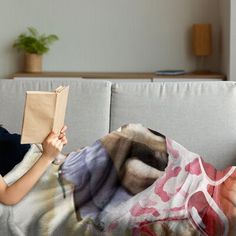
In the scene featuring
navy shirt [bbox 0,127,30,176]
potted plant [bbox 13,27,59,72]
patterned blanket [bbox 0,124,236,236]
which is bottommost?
patterned blanket [bbox 0,124,236,236]

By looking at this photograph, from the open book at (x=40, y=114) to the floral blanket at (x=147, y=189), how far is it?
25 centimetres

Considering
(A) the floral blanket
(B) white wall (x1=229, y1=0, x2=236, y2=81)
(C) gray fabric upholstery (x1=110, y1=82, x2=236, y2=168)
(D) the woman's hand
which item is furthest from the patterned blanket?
(B) white wall (x1=229, y1=0, x2=236, y2=81)

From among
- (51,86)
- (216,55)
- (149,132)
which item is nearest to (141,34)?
(216,55)

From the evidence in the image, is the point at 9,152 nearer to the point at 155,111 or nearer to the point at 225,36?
the point at 155,111

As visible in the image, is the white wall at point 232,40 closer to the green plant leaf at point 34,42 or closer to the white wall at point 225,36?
the white wall at point 225,36

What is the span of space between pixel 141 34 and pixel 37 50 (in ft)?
2.85

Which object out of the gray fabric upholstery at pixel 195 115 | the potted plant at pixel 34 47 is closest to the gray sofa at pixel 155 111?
the gray fabric upholstery at pixel 195 115

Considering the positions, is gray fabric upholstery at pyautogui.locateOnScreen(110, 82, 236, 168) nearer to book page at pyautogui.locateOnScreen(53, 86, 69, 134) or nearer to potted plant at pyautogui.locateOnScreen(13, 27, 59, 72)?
book page at pyautogui.locateOnScreen(53, 86, 69, 134)

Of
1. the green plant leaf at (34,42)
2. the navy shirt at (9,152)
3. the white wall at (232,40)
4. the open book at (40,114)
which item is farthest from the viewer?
the green plant leaf at (34,42)

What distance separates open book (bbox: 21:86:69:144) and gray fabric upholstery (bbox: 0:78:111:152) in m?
0.88

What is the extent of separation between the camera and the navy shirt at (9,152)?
1.91 m

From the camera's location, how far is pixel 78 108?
255 cm

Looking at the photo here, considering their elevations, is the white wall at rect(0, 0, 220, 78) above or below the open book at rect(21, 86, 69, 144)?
above

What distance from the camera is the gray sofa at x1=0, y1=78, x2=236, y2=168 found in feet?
8.09
